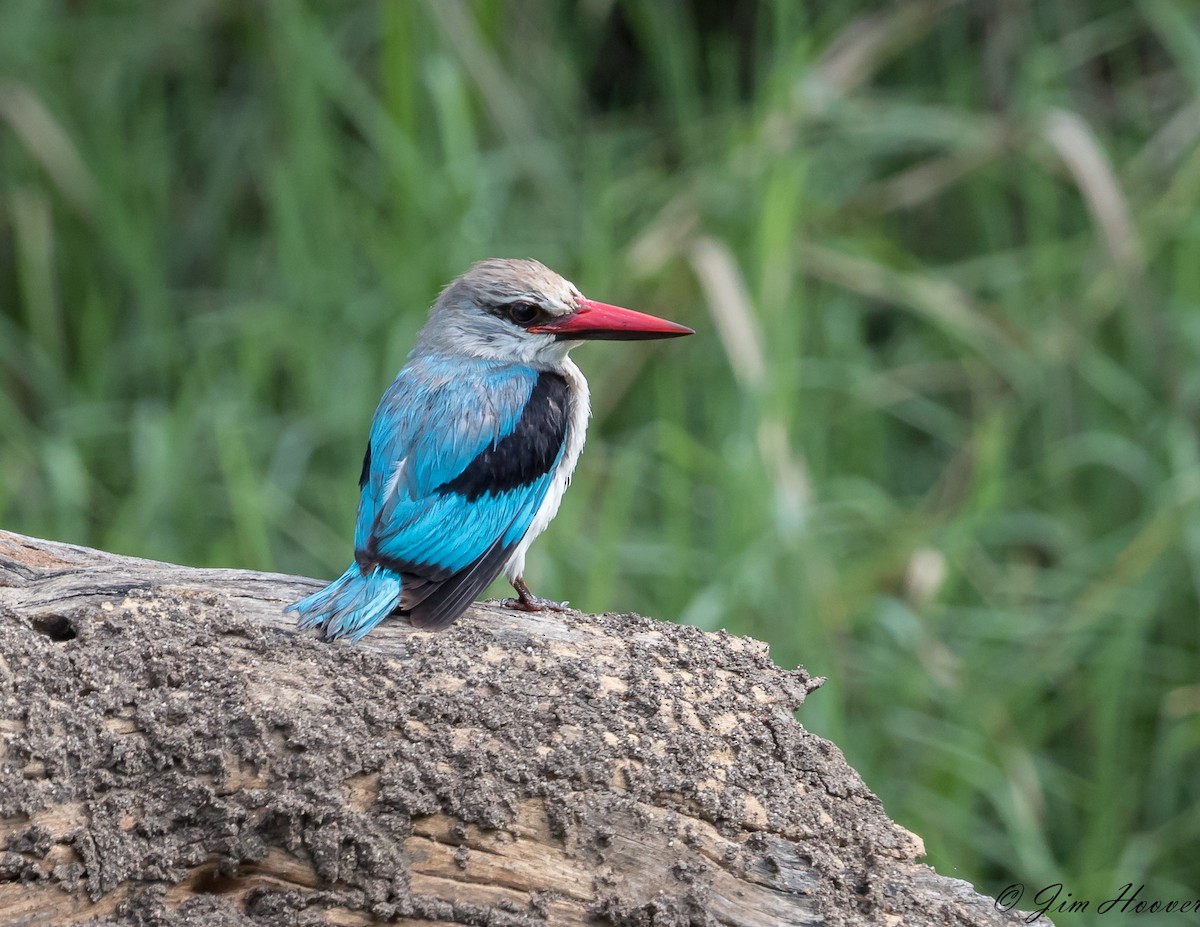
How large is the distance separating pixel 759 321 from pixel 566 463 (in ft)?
4.09

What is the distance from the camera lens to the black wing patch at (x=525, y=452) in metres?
3.08

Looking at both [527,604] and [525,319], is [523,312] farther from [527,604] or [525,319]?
[527,604]

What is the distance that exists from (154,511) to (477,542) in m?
1.85

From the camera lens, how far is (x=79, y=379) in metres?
5.22

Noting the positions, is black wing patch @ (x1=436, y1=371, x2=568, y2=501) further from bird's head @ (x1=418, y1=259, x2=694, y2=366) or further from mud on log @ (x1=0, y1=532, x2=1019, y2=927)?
mud on log @ (x1=0, y1=532, x2=1019, y2=927)

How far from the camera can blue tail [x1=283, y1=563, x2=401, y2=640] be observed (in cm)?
256

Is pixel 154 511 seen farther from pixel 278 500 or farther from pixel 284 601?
pixel 284 601

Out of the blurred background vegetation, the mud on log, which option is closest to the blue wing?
the mud on log

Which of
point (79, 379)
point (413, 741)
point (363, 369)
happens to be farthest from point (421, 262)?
point (413, 741)

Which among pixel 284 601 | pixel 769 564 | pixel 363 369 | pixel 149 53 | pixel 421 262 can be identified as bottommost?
pixel 284 601

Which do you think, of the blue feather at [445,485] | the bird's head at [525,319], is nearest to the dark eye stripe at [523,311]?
the bird's head at [525,319]

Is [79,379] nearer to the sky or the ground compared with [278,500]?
nearer to the sky

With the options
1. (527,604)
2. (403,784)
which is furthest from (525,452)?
(403,784)

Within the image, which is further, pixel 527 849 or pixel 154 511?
pixel 154 511
